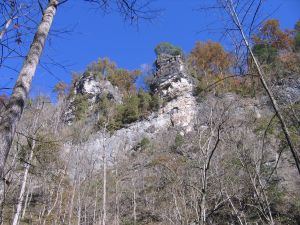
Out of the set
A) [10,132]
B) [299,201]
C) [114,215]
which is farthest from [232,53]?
[114,215]

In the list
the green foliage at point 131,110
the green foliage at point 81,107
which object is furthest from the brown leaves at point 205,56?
the green foliage at point 81,107

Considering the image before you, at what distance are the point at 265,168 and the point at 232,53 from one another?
489 inches

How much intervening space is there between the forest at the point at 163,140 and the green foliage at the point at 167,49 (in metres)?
0.32

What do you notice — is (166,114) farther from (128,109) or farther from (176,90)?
(128,109)

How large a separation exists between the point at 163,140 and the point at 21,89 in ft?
91.5

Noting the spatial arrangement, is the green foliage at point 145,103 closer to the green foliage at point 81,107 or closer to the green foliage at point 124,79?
the green foliage at point 124,79

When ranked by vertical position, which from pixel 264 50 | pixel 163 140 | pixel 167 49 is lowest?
pixel 264 50

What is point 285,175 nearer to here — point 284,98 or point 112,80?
point 284,98

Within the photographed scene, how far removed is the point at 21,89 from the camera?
3.17 metres

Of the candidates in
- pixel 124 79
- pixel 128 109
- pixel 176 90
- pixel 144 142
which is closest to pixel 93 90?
pixel 124 79

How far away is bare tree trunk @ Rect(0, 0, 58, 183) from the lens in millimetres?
2775

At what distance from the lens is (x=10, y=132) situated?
283 centimetres

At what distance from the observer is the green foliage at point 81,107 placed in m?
38.5

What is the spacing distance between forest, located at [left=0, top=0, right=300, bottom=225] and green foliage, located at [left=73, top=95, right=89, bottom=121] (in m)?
0.13
